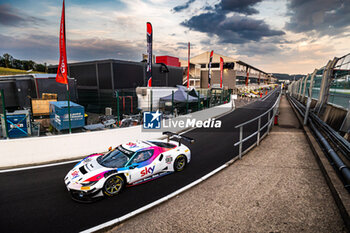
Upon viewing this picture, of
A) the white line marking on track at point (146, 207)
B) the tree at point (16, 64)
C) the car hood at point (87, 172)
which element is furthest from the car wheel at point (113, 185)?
the tree at point (16, 64)

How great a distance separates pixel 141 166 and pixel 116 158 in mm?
862

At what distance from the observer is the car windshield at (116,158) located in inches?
222

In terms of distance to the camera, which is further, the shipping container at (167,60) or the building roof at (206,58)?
the building roof at (206,58)

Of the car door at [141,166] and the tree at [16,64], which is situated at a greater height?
the tree at [16,64]

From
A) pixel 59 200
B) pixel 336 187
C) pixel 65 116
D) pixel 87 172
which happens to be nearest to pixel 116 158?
pixel 87 172

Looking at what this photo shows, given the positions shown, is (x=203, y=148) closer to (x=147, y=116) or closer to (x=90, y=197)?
(x=147, y=116)

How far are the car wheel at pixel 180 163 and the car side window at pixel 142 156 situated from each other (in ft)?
3.66

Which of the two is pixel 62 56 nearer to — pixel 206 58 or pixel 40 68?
pixel 206 58

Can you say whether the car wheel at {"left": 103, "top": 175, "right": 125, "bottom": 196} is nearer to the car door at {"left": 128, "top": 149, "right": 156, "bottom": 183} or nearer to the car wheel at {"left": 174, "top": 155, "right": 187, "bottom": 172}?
the car door at {"left": 128, "top": 149, "right": 156, "bottom": 183}

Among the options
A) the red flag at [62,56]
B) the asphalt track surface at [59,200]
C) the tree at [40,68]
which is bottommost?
the asphalt track surface at [59,200]

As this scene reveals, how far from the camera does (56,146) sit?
7.81m

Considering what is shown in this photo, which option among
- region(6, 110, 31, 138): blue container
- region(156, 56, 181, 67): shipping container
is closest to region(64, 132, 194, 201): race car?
region(6, 110, 31, 138): blue container

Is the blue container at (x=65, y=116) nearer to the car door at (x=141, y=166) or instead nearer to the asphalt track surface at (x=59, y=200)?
the asphalt track surface at (x=59, y=200)

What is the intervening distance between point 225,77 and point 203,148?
5988cm
